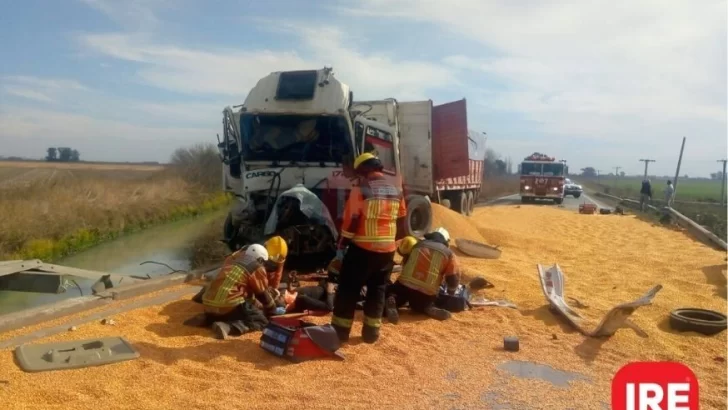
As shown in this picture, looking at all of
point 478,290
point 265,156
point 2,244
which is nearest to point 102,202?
point 2,244

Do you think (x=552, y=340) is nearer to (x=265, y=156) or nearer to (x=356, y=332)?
(x=356, y=332)

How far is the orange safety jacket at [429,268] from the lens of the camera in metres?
6.80

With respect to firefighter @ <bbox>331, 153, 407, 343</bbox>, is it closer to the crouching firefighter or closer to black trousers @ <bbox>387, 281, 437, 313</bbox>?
the crouching firefighter

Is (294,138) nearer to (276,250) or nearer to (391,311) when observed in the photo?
(276,250)

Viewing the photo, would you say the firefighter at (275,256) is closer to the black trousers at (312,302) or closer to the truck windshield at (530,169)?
the black trousers at (312,302)

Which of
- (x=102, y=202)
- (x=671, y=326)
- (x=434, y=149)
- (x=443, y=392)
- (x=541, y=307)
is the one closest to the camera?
(x=443, y=392)

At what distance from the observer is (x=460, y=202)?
59.3 ft

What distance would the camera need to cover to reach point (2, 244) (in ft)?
49.0

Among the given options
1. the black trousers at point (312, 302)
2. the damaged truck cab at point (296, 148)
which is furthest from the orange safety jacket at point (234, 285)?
the damaged truck cab at point (296, 148)

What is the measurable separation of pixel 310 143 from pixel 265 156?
83 cm

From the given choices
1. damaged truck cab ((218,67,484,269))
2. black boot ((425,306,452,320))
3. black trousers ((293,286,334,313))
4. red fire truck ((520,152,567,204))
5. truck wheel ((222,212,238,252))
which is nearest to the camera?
black boot ((425,306,452,320))

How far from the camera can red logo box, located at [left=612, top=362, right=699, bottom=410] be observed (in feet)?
14.0

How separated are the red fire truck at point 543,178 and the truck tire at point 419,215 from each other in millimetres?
21493

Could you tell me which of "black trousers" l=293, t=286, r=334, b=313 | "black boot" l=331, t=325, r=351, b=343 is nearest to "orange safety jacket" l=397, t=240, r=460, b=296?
"black trousers" l=293, t=286, r=334, b=313
